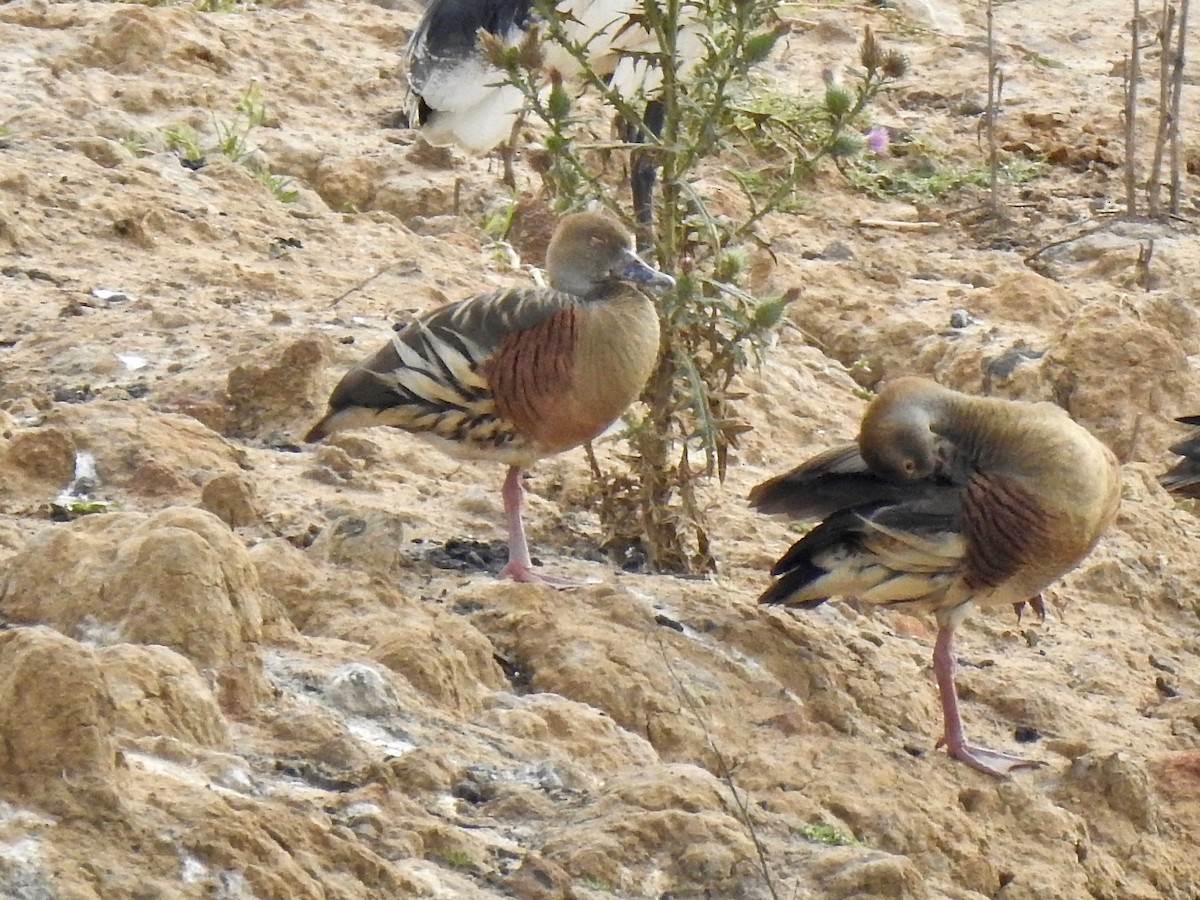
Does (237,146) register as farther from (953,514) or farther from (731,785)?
(731,785)

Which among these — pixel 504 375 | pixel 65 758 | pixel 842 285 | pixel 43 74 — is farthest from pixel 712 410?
pixel 43 74

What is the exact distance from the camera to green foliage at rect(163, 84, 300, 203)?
7.49 m

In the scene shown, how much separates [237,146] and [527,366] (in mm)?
3179

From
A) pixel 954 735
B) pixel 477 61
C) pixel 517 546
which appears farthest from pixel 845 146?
pixel 477 61

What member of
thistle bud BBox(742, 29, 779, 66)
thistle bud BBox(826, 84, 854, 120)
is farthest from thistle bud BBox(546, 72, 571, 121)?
thistle bud BBox(826, 84, 854, 120)

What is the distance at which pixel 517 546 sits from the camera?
4.98 m

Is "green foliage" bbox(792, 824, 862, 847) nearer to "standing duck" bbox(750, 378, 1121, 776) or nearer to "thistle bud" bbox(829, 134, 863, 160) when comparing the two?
"standing duck" bbox(750, 378, 1121, 776)

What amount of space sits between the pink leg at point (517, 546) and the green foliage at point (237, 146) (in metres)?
2.78

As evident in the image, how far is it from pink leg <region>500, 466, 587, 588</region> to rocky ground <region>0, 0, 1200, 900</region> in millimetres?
106

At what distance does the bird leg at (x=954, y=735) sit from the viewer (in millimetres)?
4609

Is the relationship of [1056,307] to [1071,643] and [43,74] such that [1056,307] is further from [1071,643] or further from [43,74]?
[43,74]

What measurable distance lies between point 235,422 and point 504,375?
108 cm

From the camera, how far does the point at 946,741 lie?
4691 mm

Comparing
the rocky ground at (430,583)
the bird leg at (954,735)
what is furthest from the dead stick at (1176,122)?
the bird leg at (954,735)
